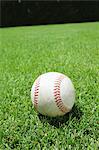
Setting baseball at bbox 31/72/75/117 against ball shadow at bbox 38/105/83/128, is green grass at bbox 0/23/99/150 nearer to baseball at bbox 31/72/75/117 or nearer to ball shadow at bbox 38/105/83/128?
ball shadow at bbox 38/105/83/128

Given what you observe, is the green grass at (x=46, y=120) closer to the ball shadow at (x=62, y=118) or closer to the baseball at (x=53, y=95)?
the ball shadow at (x=62, y=118)

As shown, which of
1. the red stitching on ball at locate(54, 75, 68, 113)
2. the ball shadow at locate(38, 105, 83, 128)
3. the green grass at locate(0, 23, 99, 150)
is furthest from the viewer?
the ball shadow at locate(38, 105, 83, 128)

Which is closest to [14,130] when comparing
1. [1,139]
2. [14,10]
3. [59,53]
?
[1,139]

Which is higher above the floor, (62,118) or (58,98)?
(58,98)

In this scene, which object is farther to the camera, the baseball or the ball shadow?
the ball shadow

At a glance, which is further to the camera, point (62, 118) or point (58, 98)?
point (62, 118)

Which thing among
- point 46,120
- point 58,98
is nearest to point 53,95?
point 58,98

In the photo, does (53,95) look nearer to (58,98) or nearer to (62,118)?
(58,98)

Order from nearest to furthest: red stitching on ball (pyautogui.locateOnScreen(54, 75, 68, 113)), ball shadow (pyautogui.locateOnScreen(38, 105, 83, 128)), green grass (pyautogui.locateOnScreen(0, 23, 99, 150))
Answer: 1. green grass (pyautogui.locateOnScreen(0, 23, 99, 150))
2. red stitching on ball (pyautogui.locateOnScreen(54, 75, 68, 113))
3. ball shadow (pyautogui.locateOnScreen(38, 105, 83, 128))

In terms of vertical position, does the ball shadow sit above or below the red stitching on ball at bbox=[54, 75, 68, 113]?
below

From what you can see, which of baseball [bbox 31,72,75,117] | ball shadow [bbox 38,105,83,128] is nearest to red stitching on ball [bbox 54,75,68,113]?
baseball [bbox 31,72,75,117]
